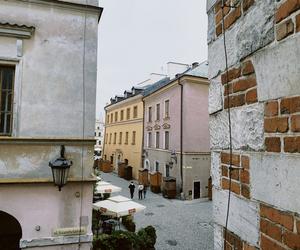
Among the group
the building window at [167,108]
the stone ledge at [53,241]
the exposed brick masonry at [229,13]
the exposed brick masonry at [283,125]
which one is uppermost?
the building window at [167,108]

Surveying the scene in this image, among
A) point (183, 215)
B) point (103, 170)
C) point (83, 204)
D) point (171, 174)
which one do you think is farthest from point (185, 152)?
point (103, 170)

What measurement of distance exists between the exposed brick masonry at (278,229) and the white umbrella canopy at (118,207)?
10.4 m

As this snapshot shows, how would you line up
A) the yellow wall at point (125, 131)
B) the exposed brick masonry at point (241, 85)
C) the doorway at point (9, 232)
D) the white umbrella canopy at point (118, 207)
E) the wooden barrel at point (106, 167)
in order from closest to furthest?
the exposed brick masonry at point (241, 85), the doorway at point (9, 232), the white umbrella canopy at point (118, 207), the yellow wall at point (125, 131), the wooden barrel at point (106, 167)

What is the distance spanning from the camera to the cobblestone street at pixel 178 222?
11.7m

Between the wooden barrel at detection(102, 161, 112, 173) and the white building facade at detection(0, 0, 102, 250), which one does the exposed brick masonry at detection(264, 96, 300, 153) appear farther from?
the wooden barrel at detection(102, 161, 112, 173)

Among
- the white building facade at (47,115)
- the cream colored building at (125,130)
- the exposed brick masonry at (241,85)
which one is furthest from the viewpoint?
the cream colored building at (125,130)

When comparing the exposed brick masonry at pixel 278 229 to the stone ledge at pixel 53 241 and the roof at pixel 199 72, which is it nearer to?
the stone ledge at pixel 53 241

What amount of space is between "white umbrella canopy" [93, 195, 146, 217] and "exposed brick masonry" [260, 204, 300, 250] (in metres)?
10.4

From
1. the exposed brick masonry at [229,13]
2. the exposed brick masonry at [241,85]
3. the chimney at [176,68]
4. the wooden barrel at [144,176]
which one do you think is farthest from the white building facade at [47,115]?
the chimney at [176,68]

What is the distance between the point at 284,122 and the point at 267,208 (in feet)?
1.48

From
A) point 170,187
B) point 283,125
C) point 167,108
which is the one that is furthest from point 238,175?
point 167,108

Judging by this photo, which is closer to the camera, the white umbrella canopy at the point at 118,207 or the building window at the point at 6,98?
the building window at the point at 6,98

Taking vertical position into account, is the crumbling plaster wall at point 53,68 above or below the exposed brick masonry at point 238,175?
above

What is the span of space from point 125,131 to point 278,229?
30.9 metres
